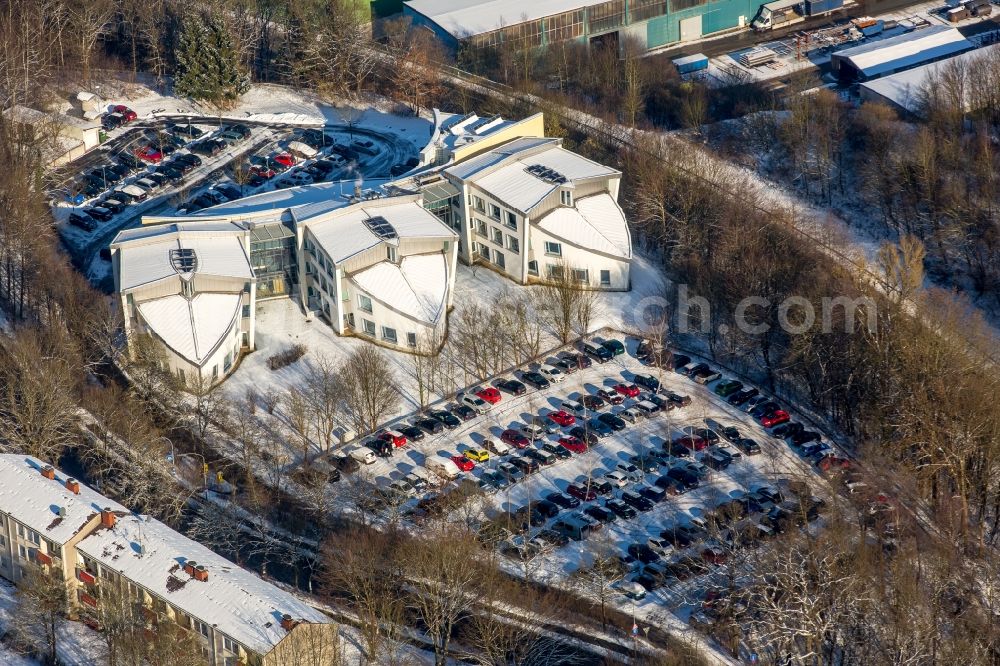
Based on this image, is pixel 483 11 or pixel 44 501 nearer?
pixel 44 501

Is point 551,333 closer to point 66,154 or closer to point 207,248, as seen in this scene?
point 207,248

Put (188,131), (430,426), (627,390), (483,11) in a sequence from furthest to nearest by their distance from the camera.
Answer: (483,11)
(188,131)
(627,390)
(430,426)

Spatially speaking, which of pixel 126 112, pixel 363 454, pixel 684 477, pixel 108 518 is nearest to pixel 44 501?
pixel 108 518

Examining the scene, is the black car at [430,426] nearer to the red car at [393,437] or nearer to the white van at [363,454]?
the red car at [393,437]

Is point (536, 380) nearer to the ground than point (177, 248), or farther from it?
nearer to the ground

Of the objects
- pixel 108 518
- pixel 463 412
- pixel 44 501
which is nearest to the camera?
pixel 108 518

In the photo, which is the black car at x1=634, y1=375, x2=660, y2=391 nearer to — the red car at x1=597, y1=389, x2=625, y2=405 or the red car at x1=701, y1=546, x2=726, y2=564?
the red car at x1=597, y1=389, x2=625, y2=405

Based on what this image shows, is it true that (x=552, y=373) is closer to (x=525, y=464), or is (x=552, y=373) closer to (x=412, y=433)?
(x=525, y=464)
